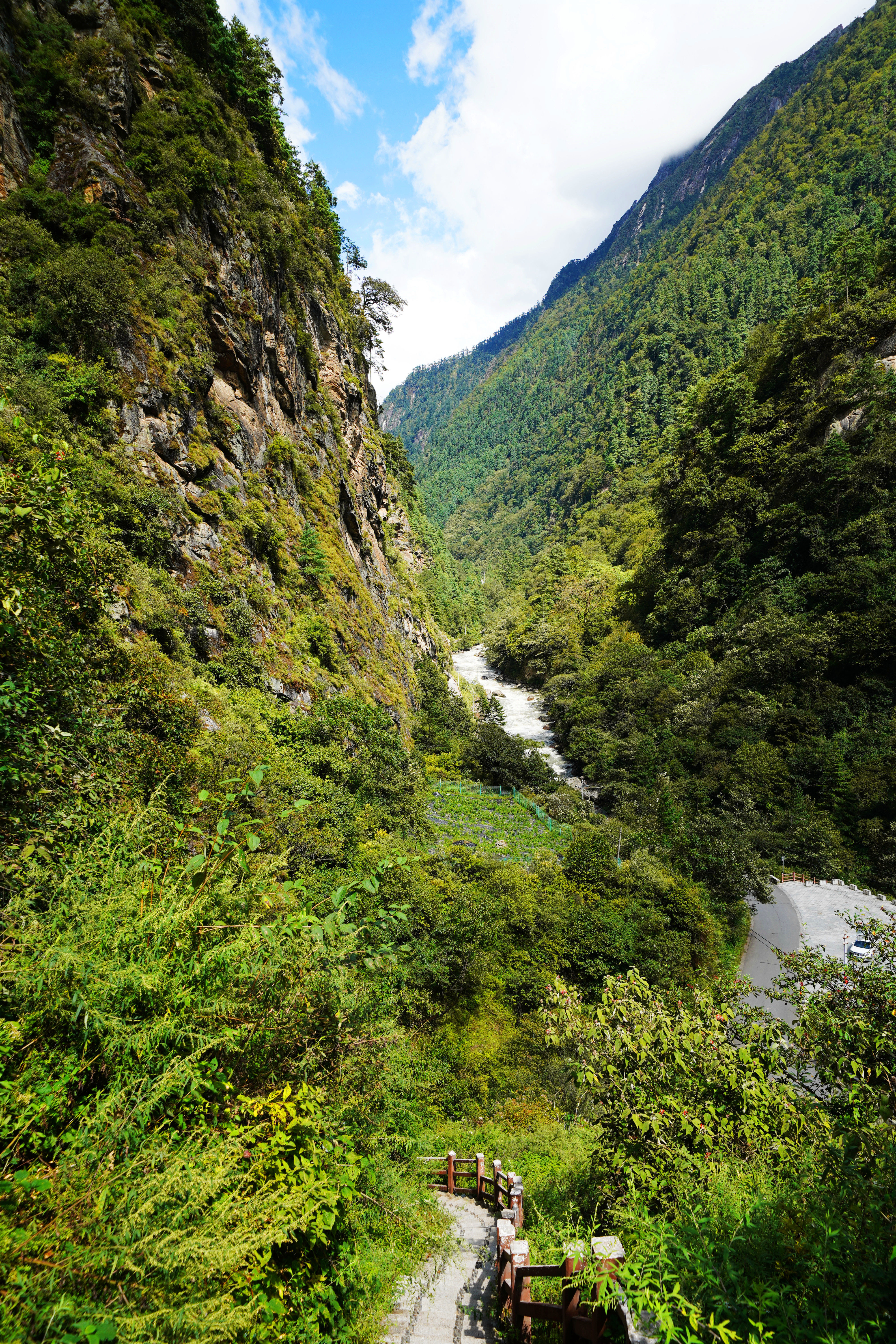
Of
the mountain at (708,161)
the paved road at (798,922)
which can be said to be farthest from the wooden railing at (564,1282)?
the mountain at (708,161)

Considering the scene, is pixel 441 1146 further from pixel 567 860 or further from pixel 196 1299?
pixel 567 860

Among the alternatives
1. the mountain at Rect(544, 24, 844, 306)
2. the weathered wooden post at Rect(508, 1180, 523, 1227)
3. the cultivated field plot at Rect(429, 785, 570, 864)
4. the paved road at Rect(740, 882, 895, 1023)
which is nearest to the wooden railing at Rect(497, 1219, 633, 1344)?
the weathered wooden post at Rect(508, 1180, 523, 1227)

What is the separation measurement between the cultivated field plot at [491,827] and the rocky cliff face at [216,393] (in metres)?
6.46

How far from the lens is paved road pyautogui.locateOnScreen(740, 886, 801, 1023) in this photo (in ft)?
64.4

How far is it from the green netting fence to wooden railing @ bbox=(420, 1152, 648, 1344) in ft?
72.1

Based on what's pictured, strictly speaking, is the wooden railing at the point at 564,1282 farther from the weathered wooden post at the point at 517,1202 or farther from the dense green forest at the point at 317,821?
the dense green forest at the point at 317,821

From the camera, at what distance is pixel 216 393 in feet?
50.0

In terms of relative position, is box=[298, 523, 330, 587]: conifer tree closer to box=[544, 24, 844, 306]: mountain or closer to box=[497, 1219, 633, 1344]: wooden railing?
box=[497, 1219, 633, 1344]: wooden railing

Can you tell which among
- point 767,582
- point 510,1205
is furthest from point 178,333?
point 767,582

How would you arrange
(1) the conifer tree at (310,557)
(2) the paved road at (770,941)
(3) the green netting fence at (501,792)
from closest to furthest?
(1) the conifer tree at (310,557)
(2) the paved road at (770,941)
(3) the green netting fence at (501,792)

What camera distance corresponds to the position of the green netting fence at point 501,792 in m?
27.8

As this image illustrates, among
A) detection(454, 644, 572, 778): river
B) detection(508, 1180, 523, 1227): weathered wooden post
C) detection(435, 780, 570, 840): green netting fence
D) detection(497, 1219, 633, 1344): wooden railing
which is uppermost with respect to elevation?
detection(497, 1219, 633, 1344): wooden railing

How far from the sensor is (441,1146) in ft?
31.2

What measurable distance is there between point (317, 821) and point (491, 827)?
1573 centimetres
